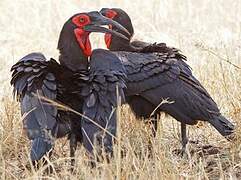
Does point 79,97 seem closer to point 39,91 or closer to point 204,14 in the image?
point 39,91

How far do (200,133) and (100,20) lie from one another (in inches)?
50.5

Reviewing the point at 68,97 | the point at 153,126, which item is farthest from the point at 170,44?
the point at 68,97

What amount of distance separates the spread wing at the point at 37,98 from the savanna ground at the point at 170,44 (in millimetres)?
168

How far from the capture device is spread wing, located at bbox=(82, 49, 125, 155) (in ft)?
15.1

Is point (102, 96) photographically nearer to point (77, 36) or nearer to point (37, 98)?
point (37, 98)

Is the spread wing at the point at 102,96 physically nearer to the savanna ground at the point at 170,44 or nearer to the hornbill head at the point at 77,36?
the savanna ground at the point at 170,44

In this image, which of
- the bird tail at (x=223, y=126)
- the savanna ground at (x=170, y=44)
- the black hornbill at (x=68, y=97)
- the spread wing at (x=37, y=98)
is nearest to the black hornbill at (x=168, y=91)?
the bird tail at (x=223, y=126)

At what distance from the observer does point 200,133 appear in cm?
590

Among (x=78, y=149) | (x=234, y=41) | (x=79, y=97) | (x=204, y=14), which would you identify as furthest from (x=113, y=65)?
(x=204, y=14)

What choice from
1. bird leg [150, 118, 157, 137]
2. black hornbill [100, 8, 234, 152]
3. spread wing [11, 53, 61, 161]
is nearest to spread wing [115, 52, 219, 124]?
black hornbill [100, 8, 234, 152]

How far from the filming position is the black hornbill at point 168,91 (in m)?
5.24

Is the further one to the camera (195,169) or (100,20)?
(100,20)

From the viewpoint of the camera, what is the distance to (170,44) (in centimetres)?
938

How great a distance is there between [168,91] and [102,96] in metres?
0.68
